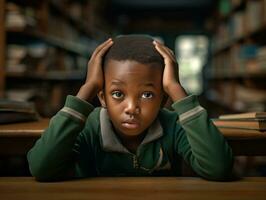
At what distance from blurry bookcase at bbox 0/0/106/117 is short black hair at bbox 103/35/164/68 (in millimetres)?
1072

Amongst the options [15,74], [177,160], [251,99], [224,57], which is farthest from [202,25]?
[177,160]

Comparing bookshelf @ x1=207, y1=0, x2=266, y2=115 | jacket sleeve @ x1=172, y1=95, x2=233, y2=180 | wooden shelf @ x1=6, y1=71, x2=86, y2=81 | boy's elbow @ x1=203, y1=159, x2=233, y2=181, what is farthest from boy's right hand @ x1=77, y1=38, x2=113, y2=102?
bookshelf @ x1=207, y1=0, x2=266, y2=115

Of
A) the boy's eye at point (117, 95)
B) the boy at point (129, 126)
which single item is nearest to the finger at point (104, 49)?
the boy at point (129, 126)

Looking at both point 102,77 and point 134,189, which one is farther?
point 102,77

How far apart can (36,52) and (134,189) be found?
2.75 meters

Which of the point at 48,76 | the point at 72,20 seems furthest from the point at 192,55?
the point at 48,76

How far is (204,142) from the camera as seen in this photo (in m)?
1.01

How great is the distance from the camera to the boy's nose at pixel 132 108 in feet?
3.31

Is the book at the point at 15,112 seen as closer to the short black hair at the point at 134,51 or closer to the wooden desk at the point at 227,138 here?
the wooden desk at the point at 227,138

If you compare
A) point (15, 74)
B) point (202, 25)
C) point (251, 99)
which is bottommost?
point (251, 99)

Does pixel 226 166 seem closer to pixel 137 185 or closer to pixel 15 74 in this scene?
pixel 137 185

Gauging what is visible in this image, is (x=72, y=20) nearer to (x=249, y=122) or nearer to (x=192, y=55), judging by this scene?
(x=249, y=122)

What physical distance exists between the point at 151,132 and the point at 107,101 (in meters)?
0.16

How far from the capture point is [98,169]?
1.16 m
